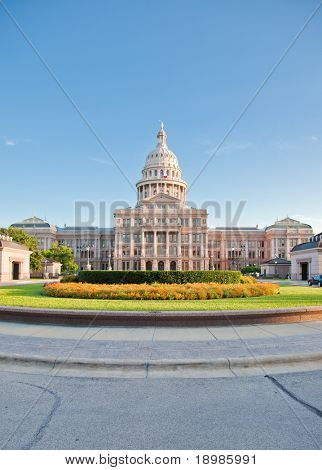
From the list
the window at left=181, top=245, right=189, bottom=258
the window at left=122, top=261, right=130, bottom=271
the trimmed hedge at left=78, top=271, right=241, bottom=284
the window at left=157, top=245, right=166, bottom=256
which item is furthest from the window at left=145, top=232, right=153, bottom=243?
the trimmed hedge at left=78, top=271, right=241, bottom=284

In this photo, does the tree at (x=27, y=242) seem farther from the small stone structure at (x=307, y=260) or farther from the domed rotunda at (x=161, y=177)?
the domed rotunda at (x=161, y=177)

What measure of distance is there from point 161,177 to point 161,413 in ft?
410

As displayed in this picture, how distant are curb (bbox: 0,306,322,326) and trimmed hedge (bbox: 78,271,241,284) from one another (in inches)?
435

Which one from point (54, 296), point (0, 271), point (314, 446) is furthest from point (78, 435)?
point (0, 271)

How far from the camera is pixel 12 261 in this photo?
53.8 meters

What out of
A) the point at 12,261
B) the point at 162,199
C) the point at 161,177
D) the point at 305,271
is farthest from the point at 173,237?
the point at 12,261

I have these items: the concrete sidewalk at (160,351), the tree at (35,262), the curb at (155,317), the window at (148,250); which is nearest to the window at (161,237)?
the window at (148,250)

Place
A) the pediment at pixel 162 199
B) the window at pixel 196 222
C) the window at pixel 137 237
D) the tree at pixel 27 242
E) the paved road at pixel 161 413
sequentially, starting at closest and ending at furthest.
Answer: the paved road at pixel 161 413, the tree at pixel 27 242, the pediment at pixel 162 199, the window at pixel 137 237, the window at pixel 196 222

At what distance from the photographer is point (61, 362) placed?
845cm

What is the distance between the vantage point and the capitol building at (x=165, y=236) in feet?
370

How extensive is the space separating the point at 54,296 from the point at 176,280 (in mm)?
7967

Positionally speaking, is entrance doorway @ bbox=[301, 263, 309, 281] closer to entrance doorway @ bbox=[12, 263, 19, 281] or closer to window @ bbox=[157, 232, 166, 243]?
entrance doorway @ bbox=[12, 263, 19, 281]

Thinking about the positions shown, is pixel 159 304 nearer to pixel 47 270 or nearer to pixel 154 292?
pixel 154 292

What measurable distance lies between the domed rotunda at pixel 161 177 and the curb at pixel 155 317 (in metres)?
113
